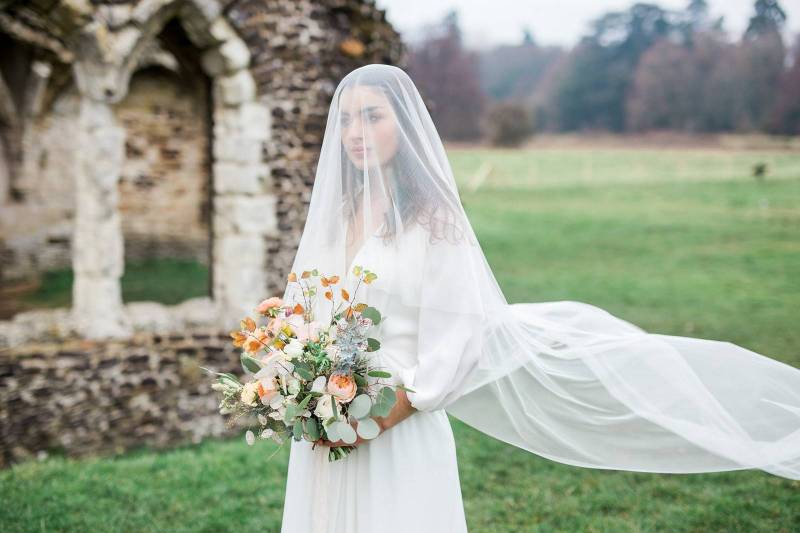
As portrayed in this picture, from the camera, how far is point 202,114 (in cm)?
1376

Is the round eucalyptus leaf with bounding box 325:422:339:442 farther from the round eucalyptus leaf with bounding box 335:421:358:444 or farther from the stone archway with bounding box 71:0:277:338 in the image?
the stone archway with bounding box 71:0:277:338

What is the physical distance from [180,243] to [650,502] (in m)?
11.3

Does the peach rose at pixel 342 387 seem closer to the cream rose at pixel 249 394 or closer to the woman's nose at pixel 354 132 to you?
the cream rose at pixel 249 394

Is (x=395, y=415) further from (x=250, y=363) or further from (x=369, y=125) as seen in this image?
(x=369, y=125)

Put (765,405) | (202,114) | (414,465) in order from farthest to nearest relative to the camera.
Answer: (202,114) < (765,405) < (414,465)

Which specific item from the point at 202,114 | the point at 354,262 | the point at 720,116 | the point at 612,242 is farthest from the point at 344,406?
the point at 720,116

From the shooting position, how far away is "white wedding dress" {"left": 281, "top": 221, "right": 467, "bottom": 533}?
2320 millimetres

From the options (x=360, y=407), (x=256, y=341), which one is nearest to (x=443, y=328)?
(x=360, y=407)

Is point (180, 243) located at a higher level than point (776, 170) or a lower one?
lower

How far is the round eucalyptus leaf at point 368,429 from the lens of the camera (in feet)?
7.06

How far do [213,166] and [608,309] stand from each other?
21.5ft

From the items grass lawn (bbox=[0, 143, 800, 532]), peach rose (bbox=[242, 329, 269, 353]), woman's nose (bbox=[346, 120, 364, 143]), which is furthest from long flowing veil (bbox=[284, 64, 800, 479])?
grass lawn (bbox=[0, 143, 800, 532])

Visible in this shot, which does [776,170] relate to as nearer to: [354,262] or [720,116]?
[720,116]

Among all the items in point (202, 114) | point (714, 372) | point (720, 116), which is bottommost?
point (714, 372)
